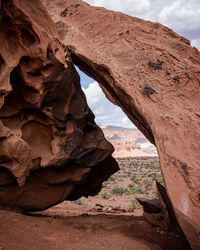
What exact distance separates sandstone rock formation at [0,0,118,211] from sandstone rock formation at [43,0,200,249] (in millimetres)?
937

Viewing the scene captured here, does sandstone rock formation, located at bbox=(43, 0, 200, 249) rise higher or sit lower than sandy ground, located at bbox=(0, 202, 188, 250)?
higher

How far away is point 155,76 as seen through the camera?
5.20 m

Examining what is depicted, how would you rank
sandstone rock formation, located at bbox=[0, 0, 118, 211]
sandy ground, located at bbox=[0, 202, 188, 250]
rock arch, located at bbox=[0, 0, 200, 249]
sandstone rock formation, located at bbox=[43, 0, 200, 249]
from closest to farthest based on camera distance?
sandy ground, located at bbox=[0, 202, 188, 250] < sandstone rock formation, located at bbox=[43, 0, 200, 249] < rock arch, located at bbox=[0, 0, 200, 249] < sandstone rock formation, located at bbox=[0, 0, 118, 211]

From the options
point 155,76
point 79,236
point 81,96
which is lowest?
point 79,236

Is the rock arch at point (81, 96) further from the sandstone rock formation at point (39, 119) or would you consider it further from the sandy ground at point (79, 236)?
the sandy ground at point (79, 236)

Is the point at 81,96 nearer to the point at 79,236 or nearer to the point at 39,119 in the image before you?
the point at 39,119

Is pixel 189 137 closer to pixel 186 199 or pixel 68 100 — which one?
pixel 186 199

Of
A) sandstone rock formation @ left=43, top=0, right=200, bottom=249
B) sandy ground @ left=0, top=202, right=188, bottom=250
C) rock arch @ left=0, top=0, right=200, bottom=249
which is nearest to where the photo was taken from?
sandy ground @ left=0, top=202, right=188, bottom=250

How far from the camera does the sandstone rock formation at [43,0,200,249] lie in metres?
3.83

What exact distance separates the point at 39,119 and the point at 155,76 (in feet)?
8.54

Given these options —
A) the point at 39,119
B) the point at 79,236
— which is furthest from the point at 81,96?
the point at 79,236

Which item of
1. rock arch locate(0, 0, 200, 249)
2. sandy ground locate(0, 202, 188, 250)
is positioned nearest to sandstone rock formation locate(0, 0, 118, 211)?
rock arch locate(0, 0, 200, 249)

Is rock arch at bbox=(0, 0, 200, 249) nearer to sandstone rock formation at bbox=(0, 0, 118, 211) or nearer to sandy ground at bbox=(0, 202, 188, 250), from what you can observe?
sandstone rock formation at bbox=(0, 0, 118, 211)

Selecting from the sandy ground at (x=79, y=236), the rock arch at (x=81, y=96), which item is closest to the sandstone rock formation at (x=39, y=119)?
the rock arch at (x=81, y=96)
